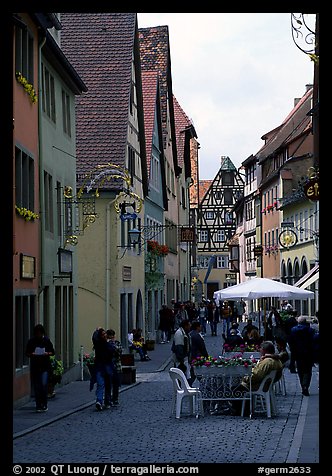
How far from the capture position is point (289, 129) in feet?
226

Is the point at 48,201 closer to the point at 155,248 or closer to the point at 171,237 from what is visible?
the point at 155,248

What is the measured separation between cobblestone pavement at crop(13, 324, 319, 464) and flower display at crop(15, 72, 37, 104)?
593cm

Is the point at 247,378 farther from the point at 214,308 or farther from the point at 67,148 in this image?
the point at 214,308

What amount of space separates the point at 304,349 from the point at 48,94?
8.79 m

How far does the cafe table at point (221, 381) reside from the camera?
17500 mm

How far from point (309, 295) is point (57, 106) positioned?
8084mm

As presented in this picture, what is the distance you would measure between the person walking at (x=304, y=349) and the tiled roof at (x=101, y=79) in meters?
15.3

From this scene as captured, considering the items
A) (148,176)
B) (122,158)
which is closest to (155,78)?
(148,176)

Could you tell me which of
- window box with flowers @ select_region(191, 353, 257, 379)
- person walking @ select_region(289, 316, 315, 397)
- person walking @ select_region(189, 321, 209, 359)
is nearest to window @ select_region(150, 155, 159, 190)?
person walking @ select_region(189, 321, 209, 359)

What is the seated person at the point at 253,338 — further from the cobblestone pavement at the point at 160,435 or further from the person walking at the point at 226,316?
the person walking at the point at 226,316

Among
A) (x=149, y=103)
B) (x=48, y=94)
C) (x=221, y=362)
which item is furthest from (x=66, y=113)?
(x=149, y=103)

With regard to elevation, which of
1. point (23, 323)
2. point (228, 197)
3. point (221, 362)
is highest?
point (228, 197)
